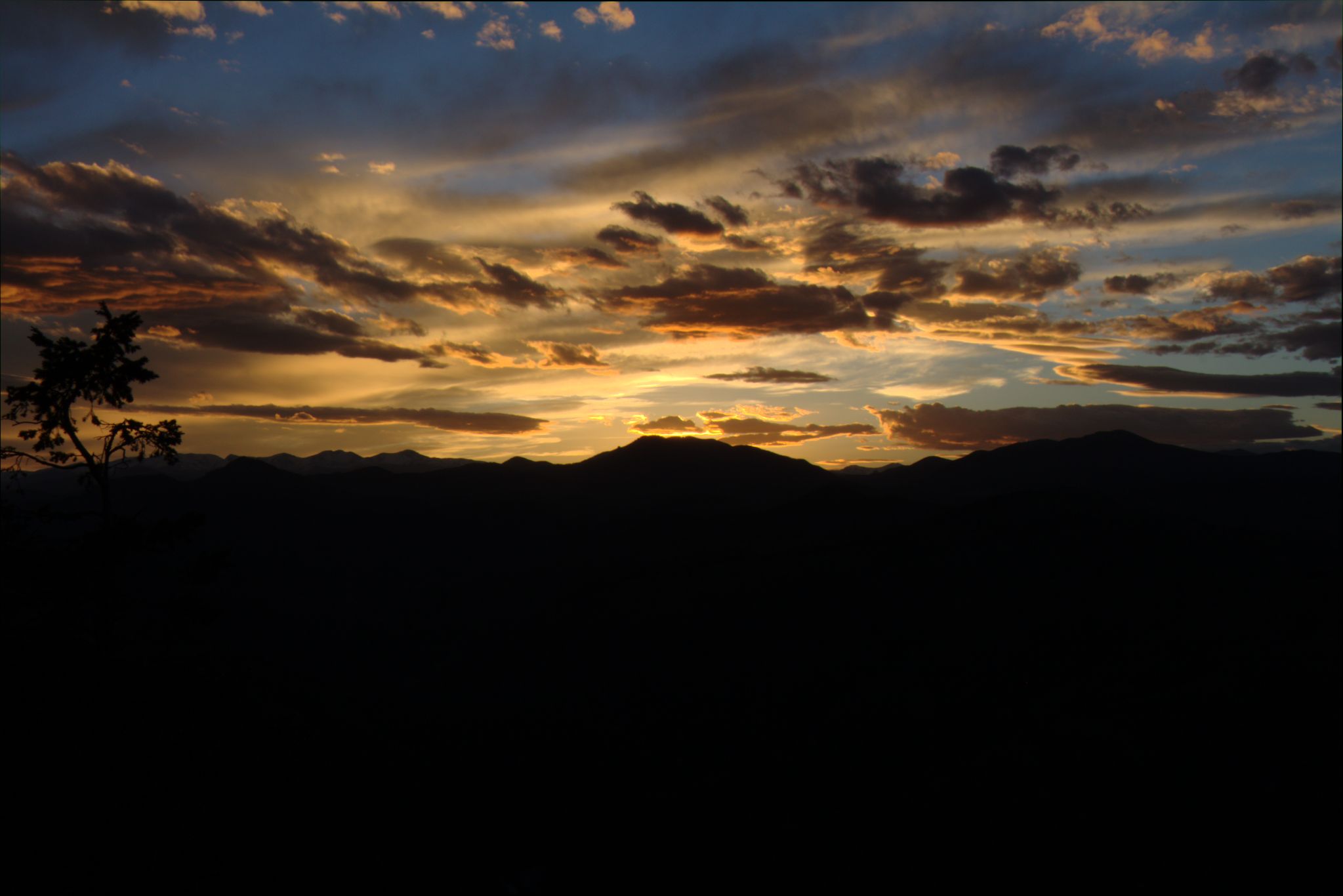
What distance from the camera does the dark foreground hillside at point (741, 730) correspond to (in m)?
27.2

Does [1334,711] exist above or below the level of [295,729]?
below

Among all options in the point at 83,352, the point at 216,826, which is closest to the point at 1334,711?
the point at 216,826

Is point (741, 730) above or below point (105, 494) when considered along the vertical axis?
below

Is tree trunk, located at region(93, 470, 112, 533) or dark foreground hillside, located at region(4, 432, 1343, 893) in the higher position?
tree trunk, located at region(93, 470, 112, 533)

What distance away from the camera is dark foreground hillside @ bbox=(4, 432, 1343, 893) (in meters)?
27.2

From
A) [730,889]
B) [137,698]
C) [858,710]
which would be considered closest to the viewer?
[137,698]

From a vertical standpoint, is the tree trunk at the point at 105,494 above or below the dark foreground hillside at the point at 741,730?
above

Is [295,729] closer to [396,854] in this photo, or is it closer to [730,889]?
[396,854]

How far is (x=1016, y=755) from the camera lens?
107 m

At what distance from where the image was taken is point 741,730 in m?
137

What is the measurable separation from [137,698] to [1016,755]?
114 m

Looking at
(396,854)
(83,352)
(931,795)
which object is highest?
(83,352)

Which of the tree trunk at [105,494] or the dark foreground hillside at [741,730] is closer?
the tree trunk at [105,494]

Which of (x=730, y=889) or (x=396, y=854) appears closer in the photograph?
(x=396, y=854)
